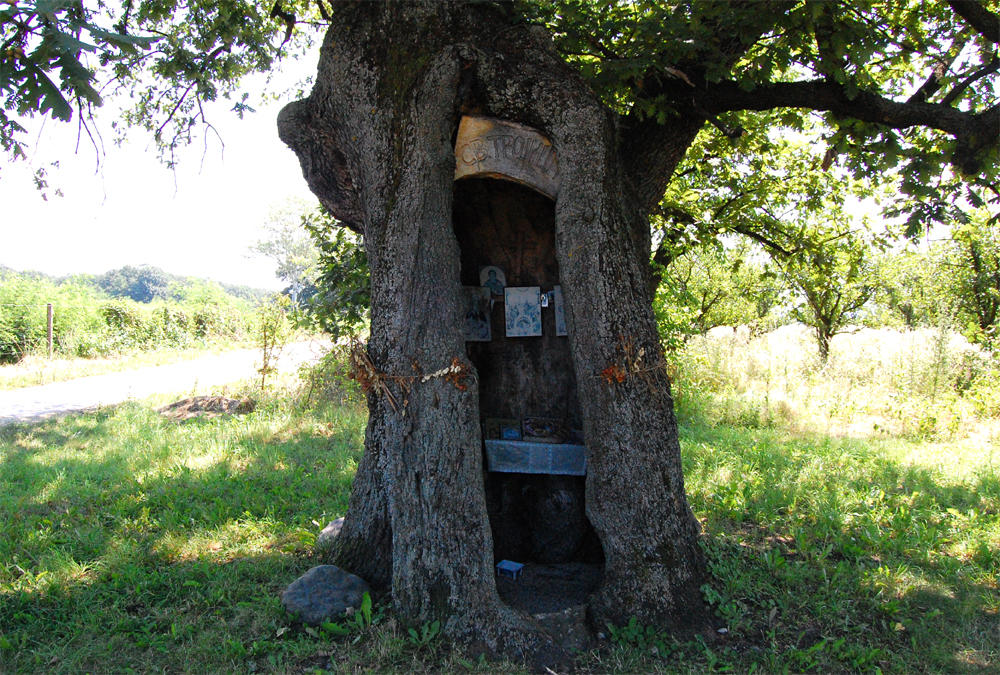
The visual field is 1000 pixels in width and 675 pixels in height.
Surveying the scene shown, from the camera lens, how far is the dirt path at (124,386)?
→ 35.0 feet

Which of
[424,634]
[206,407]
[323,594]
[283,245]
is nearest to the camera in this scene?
[424,634]

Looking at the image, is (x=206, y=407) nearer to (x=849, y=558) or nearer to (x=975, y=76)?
(x=849, y=558)

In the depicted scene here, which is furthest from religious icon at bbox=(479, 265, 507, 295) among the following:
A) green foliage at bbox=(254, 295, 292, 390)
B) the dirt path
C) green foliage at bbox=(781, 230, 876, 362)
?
green foliage at bbox=(781, 230, 876, 362)

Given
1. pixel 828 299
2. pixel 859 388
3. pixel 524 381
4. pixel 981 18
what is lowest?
pixel 859 388

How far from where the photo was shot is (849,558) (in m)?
4.77

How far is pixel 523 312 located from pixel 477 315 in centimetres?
33

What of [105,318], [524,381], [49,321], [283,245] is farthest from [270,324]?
[283,245]

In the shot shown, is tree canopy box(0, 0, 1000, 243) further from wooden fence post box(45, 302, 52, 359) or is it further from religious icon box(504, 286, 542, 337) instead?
wooden fence post box(45, 302, 52, 359)

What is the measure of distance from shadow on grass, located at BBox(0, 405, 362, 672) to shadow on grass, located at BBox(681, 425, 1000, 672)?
8.90 feet

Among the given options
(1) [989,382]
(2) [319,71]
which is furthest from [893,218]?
(1) [989,382]

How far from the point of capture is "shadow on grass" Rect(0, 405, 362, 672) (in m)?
3.67

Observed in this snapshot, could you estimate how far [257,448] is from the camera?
7.49m

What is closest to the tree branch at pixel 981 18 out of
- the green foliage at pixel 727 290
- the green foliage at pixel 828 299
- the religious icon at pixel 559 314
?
the religious icon at pixel 559 314

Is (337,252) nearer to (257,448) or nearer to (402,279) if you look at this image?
(257,448)
